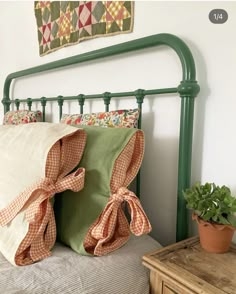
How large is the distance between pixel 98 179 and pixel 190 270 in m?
0.33

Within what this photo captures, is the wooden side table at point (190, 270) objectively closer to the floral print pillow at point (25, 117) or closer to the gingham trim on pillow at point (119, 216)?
the gingham trim on pillow at point (119, 216)

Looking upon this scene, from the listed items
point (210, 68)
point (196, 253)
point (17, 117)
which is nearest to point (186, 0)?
point (210, 68)

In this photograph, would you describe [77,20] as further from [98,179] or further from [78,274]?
[78,274]

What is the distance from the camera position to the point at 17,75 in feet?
5.74

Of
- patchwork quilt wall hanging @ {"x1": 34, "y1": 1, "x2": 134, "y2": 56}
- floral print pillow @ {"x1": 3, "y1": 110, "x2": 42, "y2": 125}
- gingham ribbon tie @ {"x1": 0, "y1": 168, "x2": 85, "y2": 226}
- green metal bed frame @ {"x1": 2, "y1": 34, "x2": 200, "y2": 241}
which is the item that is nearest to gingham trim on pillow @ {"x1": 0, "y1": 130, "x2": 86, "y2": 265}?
gingham ribbon tie @ {"x1": 0, "y1": 168, "x2": 85, "y2": 226}

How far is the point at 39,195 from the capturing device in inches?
29.1

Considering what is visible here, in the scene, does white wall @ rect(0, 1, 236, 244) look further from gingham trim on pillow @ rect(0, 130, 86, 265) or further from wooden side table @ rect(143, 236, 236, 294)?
gingham trim on pillow @ rect(0, 130, 86, 265)

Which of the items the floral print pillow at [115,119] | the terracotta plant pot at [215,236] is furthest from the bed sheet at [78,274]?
the floral print pillow at [115,119]

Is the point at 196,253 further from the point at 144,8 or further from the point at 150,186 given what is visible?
the point at 144,8

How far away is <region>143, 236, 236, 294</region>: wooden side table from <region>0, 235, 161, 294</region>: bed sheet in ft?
0.17

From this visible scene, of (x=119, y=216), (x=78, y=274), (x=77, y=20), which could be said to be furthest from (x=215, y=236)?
(x=77, y=20)

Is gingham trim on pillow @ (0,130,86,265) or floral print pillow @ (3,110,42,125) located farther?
floral print pillow @ (3,110,42,125)

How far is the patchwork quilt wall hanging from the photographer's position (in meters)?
1.09

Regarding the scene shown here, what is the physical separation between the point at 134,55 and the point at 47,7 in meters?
0.73
